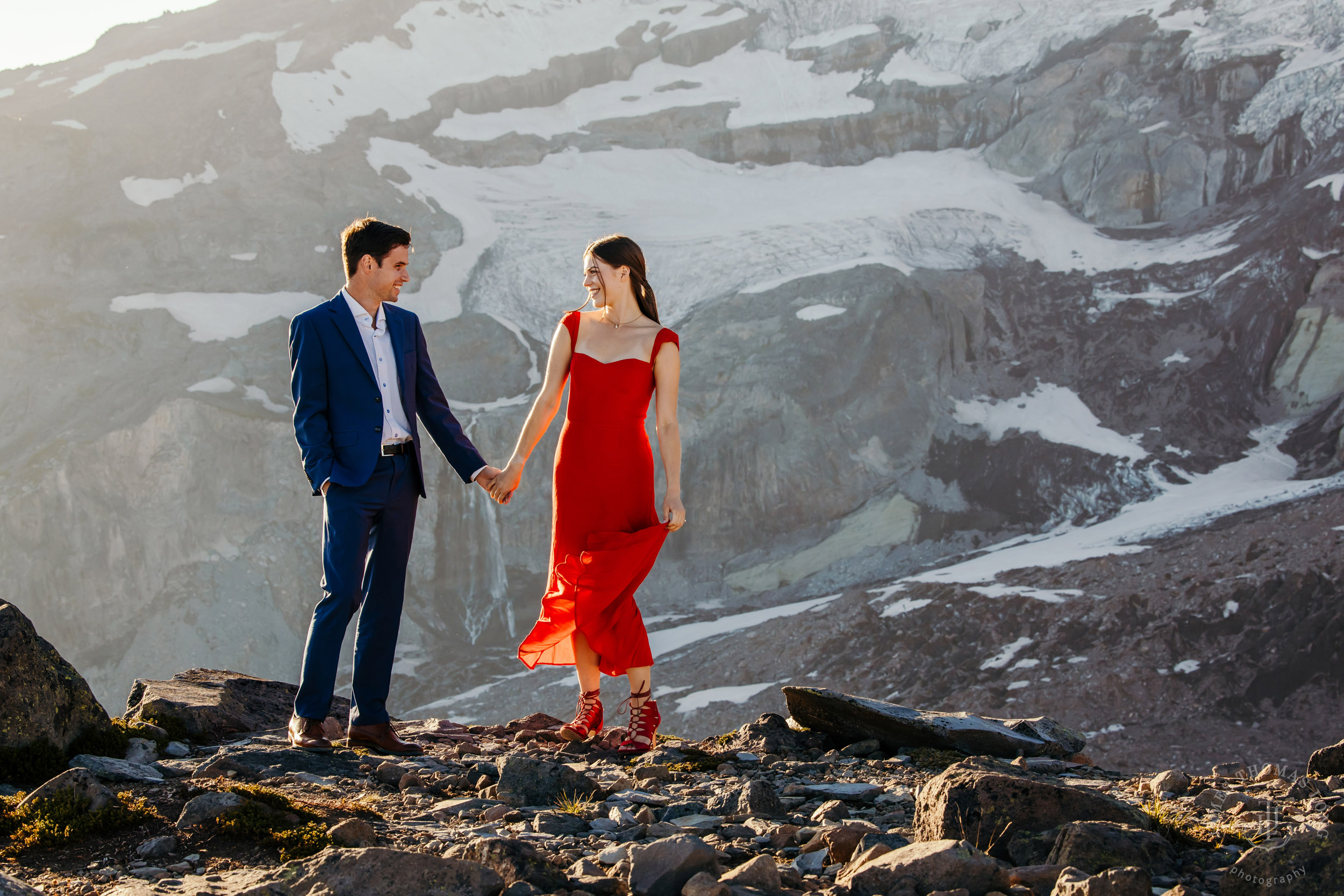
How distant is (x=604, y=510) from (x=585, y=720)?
1.14 m

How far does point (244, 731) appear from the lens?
5992 millimetres

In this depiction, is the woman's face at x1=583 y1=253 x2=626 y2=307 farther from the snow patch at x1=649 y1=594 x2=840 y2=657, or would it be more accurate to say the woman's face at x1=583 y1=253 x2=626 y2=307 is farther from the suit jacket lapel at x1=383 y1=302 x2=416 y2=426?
the snow patch at x1=649 y1=594 x2=840 y2=657

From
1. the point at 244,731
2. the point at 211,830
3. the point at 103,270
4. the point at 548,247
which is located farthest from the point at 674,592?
the point at 211,830

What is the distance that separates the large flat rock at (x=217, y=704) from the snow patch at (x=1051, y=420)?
33.0 meters

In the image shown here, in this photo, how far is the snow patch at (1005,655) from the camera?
24719mm

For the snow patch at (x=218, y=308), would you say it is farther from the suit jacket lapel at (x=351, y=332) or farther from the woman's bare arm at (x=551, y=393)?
the suit jacket lapel at (x=351, y=332)

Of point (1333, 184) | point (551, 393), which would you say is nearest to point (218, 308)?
point (551, 393)

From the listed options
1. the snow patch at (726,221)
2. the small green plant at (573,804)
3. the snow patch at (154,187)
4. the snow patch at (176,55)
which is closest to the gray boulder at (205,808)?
the small green plant at (573,804)

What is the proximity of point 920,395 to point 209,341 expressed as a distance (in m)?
26.1

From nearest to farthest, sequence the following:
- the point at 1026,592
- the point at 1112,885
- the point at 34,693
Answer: the point at 1112,885 → the point at 34,693 → the point at 1026,592

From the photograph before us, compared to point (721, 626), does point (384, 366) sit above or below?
above

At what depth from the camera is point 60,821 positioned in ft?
10.9

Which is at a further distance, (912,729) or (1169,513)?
(1169,513)

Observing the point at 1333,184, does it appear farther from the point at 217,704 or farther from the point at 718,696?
the point at 217,704
